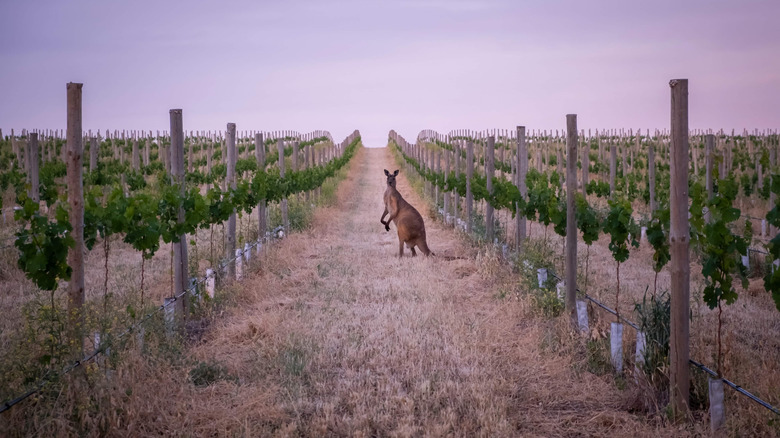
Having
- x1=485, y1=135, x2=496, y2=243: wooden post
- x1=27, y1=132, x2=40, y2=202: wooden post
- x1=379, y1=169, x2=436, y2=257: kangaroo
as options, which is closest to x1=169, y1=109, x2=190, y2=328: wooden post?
x1=379, y1=169, x2=436, y2=257: kangaroo

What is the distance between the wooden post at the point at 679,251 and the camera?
4879mm

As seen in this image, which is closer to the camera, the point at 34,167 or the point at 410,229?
the point at 410,229

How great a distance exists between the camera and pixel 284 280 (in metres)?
9.78

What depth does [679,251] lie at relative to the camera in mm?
4898

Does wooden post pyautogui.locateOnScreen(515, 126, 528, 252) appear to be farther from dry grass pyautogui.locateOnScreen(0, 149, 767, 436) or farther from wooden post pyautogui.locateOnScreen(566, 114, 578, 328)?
wooden post pyautogui.locateOnScreen(566, 114, 578, 328)

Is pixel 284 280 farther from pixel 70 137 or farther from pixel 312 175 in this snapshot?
pixel 312 175

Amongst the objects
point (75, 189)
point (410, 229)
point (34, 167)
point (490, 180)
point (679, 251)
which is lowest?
point (410, 229)

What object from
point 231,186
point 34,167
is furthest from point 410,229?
point 34,167

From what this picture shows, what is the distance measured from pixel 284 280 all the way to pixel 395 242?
4.88 meters

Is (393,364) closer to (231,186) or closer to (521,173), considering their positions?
(231,186)

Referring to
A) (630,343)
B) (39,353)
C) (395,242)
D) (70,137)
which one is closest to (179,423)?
(39,353)

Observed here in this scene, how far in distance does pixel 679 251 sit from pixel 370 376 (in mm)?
2763

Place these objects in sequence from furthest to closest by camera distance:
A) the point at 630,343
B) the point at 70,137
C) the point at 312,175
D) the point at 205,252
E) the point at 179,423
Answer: the point at 312,175
the point at 205,252
the point at 630,343
the point at 70,137
the point at 179,423

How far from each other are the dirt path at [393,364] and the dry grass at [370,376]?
16mm
